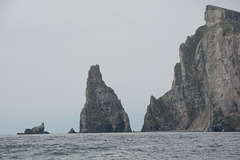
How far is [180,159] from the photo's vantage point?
146 ft

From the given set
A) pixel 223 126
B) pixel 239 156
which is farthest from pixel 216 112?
pixel 239 156

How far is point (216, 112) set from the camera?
195 m

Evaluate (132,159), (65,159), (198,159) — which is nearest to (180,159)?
(198,159)

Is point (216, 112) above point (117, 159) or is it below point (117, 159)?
above

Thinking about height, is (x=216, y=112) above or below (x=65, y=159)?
above

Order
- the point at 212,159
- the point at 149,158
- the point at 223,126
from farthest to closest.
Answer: the point at 223,126
the point at 149,158
the point at 212,159

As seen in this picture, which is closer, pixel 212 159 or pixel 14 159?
pixel 212 159

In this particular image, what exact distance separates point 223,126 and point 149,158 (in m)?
158

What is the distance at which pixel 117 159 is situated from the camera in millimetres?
45938

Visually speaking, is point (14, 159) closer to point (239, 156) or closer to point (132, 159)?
point (132, 159)

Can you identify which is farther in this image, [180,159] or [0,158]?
[0,158]

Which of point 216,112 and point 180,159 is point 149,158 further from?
point 216,112

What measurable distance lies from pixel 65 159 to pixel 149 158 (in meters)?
13.4

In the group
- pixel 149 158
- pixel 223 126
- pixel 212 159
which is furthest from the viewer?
pixel 223 126
